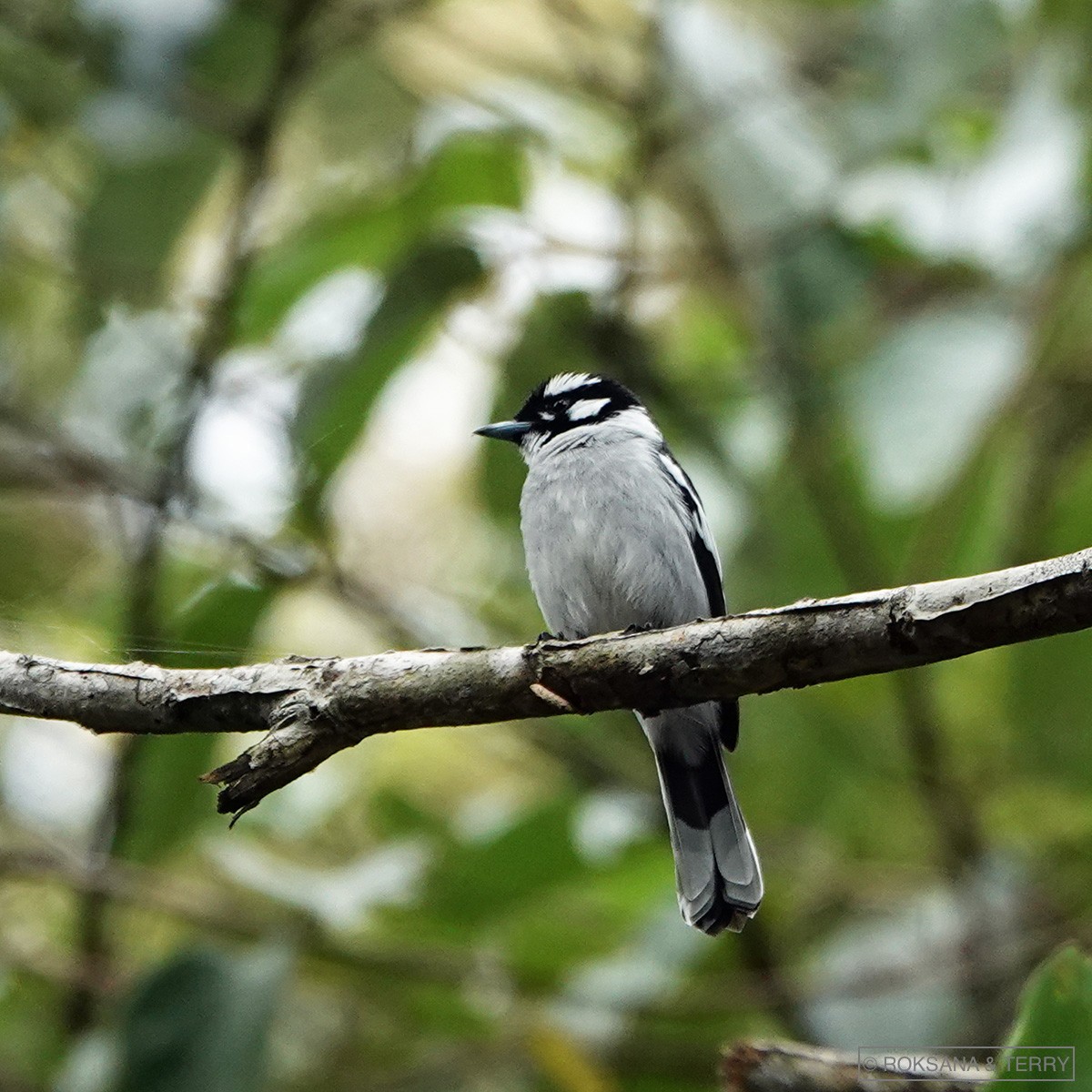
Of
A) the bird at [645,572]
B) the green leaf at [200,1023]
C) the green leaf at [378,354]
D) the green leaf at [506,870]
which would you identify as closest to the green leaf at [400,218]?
the green leaf at [378,354]

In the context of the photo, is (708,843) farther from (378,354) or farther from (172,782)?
(378,354)

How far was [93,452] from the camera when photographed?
4.39m

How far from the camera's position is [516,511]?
4805mm

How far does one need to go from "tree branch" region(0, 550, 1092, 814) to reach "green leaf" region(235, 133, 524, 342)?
2.36m

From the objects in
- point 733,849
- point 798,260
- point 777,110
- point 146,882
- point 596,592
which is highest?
point 777,110

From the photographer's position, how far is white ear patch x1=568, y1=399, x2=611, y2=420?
14.8ft

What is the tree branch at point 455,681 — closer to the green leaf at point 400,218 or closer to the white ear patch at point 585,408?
the white ear patch at point 585,408

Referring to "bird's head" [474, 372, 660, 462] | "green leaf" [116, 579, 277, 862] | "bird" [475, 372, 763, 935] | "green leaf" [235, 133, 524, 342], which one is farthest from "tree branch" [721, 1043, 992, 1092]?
"green leaf" [235, 133, 524, 342]

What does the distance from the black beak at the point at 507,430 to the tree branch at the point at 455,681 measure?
210 centimetres

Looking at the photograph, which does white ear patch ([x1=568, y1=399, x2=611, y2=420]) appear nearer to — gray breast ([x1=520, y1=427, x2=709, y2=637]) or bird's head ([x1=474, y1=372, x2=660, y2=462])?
bird's head ([x1=474, y1=372, x2=660, y2=462])

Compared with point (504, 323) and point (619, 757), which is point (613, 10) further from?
point (619, 757)

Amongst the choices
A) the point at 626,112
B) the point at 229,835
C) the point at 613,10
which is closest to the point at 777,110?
the point at 626,112

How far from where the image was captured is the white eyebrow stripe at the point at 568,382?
453cm

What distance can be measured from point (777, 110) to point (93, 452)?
7.89ft
